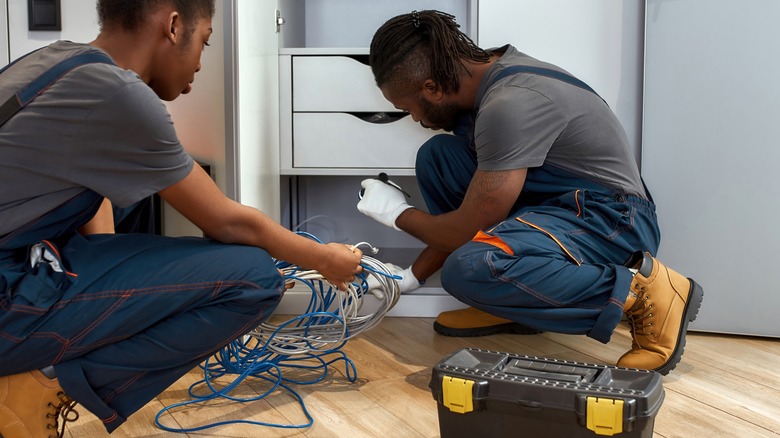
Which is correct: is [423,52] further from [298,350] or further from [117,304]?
[117,304]

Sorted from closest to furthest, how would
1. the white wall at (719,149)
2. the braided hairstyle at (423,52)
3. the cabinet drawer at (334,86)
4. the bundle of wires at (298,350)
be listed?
the bundle of wires at (298,350)
the braided hairstyle at (423,52)
the white wall at (719,149)
the cabinet drawer at (334,86)

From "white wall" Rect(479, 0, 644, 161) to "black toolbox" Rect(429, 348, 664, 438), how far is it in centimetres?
114

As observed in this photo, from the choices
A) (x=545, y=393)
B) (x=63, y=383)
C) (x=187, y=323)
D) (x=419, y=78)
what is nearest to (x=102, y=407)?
(x=63, y=383)

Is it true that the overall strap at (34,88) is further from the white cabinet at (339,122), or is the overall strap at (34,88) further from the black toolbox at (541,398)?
the white cabinet at (339,122)

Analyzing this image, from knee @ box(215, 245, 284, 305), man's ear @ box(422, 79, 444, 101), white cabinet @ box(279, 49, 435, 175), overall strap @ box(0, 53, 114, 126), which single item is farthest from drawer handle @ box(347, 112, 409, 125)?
overall strap @ box(0, 53, 114, 126)

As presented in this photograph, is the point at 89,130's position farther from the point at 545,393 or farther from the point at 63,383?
the point at 545,393

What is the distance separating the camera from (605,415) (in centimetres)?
104

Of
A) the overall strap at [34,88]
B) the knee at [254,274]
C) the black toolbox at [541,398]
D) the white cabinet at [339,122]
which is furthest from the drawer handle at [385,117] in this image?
the overall strap at [34,88]

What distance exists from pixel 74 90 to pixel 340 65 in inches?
47.9

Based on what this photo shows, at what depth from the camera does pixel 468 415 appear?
1.15 metres

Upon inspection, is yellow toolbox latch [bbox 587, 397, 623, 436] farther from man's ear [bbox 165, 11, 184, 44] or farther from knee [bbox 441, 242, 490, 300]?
man's ear [bbox 165, 11, 184, 44]

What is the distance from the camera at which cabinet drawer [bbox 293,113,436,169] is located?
2195 millimetres

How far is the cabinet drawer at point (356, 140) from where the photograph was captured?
220 centimetres

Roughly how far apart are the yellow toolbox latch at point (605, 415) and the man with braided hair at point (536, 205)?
55cm
